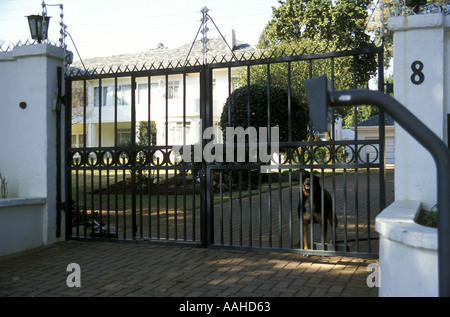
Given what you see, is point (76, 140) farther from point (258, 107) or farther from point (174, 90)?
point (258, 107)

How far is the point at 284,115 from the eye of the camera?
13680mm

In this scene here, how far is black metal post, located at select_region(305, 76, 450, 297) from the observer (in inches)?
78.8

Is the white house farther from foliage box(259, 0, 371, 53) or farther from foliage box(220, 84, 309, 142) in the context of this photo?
foliage box(220, 84, 309, 142)

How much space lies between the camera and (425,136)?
2006mm

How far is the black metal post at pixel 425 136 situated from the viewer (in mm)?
2002

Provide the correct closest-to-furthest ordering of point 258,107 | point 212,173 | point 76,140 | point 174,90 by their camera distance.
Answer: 1. point 212,173
2. point 258,107
3. point 174,90
4. point 76,140

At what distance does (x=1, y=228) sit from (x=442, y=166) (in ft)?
19.3

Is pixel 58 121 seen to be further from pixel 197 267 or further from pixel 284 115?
pixel 284 115

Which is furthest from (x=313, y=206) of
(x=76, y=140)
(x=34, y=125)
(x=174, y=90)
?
(x=76, y=140)

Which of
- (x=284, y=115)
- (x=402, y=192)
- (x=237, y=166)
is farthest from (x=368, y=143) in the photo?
(x=284, y=115)

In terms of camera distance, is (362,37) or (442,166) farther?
(362,37)

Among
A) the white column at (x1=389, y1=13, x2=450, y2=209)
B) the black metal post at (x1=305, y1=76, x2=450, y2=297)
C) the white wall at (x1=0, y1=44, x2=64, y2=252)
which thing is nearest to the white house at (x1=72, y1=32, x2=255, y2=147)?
the white wall at (x1=0, y1=44, x2=64, y2=252)

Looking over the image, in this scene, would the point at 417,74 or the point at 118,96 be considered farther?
the point at 118,96

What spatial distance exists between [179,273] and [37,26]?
4549mm
